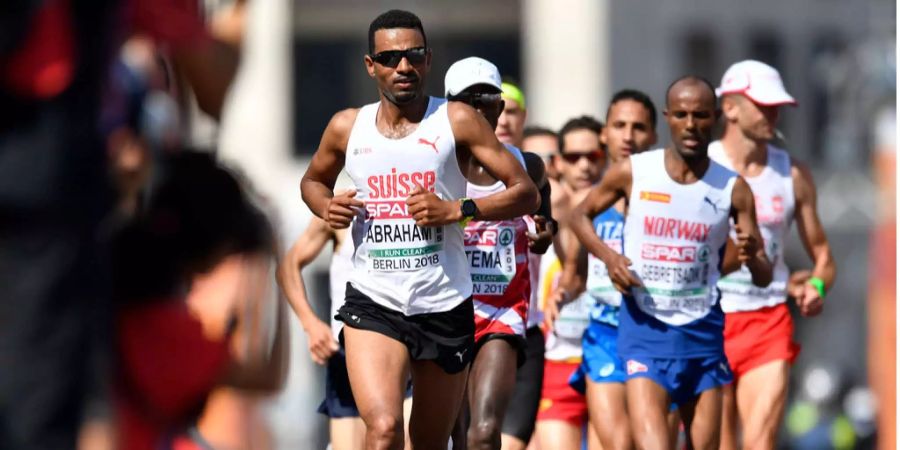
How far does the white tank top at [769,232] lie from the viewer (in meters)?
11.4

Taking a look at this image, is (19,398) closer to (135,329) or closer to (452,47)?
(135,329)

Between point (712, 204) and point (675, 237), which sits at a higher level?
point (712, 204)

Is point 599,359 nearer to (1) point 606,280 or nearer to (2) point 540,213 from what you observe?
(1) point 606,280

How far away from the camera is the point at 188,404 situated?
480 centimetres

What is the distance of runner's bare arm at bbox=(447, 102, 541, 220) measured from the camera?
28.4ft

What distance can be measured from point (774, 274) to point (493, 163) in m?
3.27

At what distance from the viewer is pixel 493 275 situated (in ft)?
32.6

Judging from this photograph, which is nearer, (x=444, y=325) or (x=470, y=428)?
(x=444, y=325)

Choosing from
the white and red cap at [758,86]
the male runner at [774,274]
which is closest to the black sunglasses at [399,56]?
the male runner at [774,274]

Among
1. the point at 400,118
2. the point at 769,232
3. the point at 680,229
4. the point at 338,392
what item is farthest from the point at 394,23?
the point at 769,232

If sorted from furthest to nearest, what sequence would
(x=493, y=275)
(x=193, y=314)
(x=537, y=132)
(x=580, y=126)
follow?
(x=537, y=132) → (x=580, y=126) → (x=493, y=275) → (x=193, y=314)

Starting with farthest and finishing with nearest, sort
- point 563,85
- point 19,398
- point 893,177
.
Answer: point 563,85
point 893,177
point 19,398

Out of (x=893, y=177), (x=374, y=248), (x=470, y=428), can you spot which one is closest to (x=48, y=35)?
(x=374, y=248)

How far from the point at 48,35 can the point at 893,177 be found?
26.3 ft
